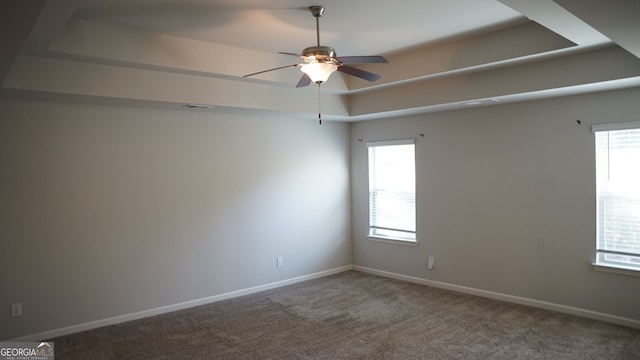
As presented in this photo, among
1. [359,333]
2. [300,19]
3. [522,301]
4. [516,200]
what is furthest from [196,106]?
[522,301]

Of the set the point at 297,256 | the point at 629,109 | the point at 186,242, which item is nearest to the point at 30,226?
the point at 186,242

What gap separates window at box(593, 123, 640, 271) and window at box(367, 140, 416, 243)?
91.3 inches

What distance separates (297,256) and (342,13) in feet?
12.2

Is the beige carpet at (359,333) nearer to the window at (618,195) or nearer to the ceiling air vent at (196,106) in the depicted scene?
the window at (618,195)

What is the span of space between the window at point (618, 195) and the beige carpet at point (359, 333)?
0.73 meters

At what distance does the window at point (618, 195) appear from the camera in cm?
453

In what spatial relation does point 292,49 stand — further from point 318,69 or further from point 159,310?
point 159,310

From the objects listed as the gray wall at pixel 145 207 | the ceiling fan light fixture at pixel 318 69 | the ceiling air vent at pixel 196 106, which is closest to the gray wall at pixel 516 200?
the gray wall at pixel 145 207

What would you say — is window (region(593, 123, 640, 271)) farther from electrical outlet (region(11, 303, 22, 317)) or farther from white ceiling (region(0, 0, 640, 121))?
electrical outlet (region(11, 303, 22, 317))

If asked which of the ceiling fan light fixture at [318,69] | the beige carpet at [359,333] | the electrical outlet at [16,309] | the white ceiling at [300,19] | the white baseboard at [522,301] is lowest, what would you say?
→ the beige carpet at [359,333]

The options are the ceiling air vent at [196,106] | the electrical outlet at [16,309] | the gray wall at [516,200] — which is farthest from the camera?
the ceiling air vent at [196,106]

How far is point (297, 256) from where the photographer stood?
652cm

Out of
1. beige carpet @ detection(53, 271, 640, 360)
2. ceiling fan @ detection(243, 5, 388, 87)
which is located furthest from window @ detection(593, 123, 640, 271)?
ceiling fan @ detection(243, 5, 388, 87)

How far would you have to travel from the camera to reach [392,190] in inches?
267
